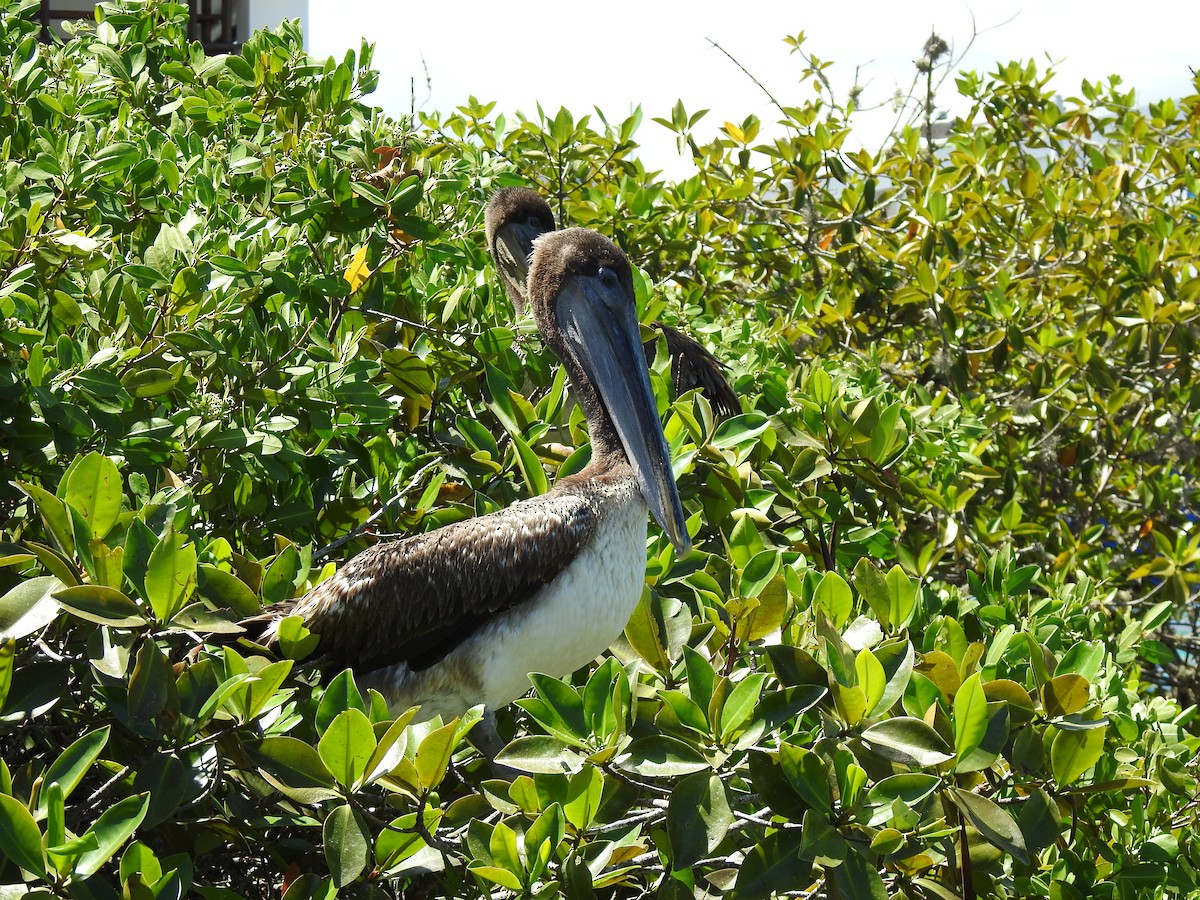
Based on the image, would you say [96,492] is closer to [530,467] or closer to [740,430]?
[530,467]

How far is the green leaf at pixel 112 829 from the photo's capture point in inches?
52.3

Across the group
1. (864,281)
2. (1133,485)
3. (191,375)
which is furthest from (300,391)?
(1133,485)

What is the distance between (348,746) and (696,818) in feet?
1.66

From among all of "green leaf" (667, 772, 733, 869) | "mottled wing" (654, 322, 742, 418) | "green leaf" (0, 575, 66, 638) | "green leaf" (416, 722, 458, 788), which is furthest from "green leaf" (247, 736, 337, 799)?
"mottled wing" (654, 322, 742, 418)

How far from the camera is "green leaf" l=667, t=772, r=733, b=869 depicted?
153 centimetres

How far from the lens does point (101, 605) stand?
153 cm

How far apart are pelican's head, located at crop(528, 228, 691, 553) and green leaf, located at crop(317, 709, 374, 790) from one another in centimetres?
108

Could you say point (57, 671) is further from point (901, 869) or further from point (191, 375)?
point (901, 869)

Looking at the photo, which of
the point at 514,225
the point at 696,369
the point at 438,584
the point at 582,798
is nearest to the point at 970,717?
the point at 582,798

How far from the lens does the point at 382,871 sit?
1.56 meters

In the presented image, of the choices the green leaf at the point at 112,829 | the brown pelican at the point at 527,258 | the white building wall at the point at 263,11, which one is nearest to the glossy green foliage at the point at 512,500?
the green leaf at the point at 112,829

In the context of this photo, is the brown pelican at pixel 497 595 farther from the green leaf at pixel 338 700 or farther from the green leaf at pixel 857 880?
the green leaf at pixel 857 880

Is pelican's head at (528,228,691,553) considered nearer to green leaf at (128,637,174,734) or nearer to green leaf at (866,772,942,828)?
green leaf at (866,772,942,828)

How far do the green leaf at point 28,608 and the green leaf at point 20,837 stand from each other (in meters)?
0.29
